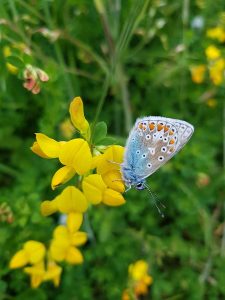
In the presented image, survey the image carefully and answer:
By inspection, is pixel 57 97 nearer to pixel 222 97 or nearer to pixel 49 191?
pixel 49 191

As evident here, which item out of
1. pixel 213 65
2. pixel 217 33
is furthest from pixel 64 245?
pixel 217 33

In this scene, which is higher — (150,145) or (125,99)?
(150,145)

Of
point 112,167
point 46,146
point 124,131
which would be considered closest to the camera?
point 46,146

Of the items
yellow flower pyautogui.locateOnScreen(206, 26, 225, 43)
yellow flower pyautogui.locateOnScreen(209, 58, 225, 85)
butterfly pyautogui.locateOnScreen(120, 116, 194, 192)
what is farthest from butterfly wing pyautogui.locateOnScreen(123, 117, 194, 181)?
yellow flower pyautogui.locateOnScreen(206, 26, 225, 43)

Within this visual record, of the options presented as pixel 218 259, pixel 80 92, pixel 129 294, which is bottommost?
pixel 218 259

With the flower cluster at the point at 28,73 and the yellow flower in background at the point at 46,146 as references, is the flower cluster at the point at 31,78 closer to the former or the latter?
the flower cluster at the point at 28,73

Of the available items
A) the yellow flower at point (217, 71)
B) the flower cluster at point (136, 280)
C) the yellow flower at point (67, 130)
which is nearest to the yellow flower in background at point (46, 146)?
the flower cluster at point (136, 280)

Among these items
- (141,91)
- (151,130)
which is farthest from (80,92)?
(151,130)

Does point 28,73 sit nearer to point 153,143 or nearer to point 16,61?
point 16,61

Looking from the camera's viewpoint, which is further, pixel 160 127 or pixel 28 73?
pixel 28 73
